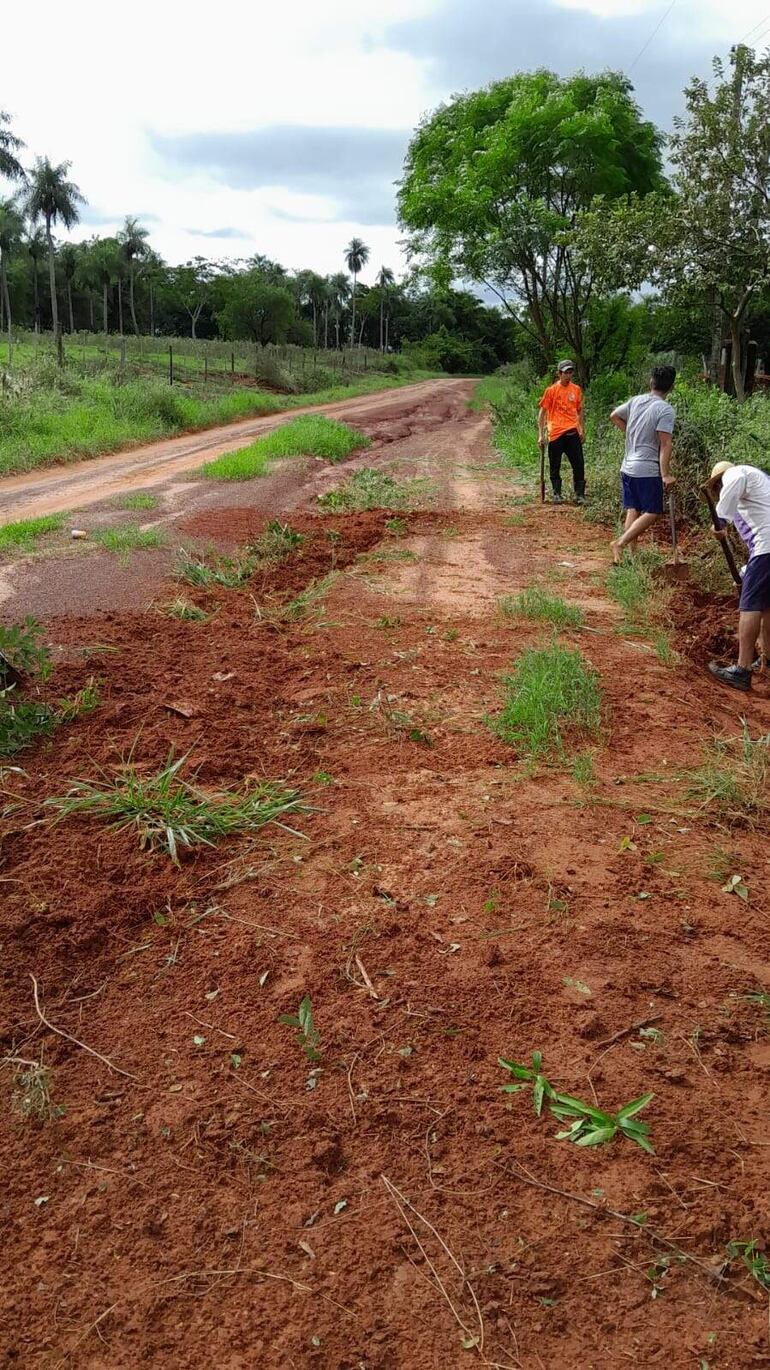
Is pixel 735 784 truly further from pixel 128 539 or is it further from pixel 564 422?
pixel 564 422

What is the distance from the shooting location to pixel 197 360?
130 ft

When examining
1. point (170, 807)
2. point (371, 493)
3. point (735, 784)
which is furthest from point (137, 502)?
point (735, 784)

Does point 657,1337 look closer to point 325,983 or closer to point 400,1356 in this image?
point 400,1356

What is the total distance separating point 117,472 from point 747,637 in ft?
37.4

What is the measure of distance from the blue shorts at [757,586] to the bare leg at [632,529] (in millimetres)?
2452

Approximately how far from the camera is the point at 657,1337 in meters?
1.73

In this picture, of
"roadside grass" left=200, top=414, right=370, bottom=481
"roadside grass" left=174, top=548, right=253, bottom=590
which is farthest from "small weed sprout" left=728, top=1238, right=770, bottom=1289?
"roadside grass" left=200, top=414, right=370, bottom=481

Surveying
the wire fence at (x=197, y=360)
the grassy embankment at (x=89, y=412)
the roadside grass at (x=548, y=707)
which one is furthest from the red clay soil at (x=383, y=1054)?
the wire fence at (x=197, y=360)

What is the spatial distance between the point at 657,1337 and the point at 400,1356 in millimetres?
506

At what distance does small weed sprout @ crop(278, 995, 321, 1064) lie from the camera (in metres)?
2.44

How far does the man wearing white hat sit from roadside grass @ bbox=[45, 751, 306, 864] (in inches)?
124

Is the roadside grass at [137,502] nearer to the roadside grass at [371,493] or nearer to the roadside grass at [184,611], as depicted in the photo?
the roadside grass at [371,493]

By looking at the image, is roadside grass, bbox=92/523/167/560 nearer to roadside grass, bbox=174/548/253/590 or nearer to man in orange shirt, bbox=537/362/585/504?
roadside grass, bbox=174/548/253/590

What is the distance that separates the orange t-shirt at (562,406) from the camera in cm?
1017
